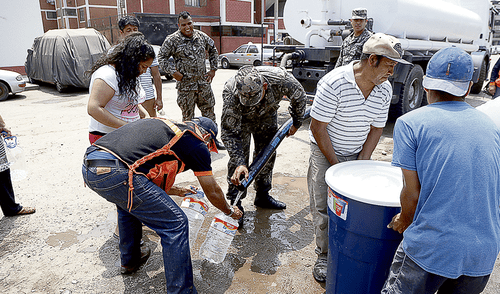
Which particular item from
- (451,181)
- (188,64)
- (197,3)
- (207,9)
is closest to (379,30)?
(188,64)

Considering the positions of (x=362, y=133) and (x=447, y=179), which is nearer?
(x=447, y=179)

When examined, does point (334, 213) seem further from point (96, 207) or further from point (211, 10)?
point (211, 10)

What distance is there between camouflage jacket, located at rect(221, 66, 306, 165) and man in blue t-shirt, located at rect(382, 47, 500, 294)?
5.26 ft

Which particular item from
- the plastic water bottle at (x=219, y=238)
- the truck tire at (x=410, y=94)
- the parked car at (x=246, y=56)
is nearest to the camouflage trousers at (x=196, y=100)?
the plastic water bottle at (x=219, y=238)

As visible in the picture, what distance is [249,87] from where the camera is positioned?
2.61m

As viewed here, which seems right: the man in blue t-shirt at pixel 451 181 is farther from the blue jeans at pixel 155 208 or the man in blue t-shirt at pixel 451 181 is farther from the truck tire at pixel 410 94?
the truck tire at pixel 410 94

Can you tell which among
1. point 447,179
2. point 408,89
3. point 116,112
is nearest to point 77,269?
point 116,112

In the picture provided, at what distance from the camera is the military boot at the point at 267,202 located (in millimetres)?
3639

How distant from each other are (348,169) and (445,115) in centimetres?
86

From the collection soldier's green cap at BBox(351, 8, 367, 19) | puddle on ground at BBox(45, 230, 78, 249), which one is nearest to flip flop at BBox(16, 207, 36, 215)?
puddle on ground at BBox(45, 230, 78, 249)

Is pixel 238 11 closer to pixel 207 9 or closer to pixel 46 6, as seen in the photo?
pixel 207 9

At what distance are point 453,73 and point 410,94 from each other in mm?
6191

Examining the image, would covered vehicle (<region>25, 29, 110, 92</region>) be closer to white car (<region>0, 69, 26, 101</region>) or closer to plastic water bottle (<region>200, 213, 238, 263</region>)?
white car (<region>0, 69, 26, 101</region>)

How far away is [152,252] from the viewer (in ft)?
9.68
